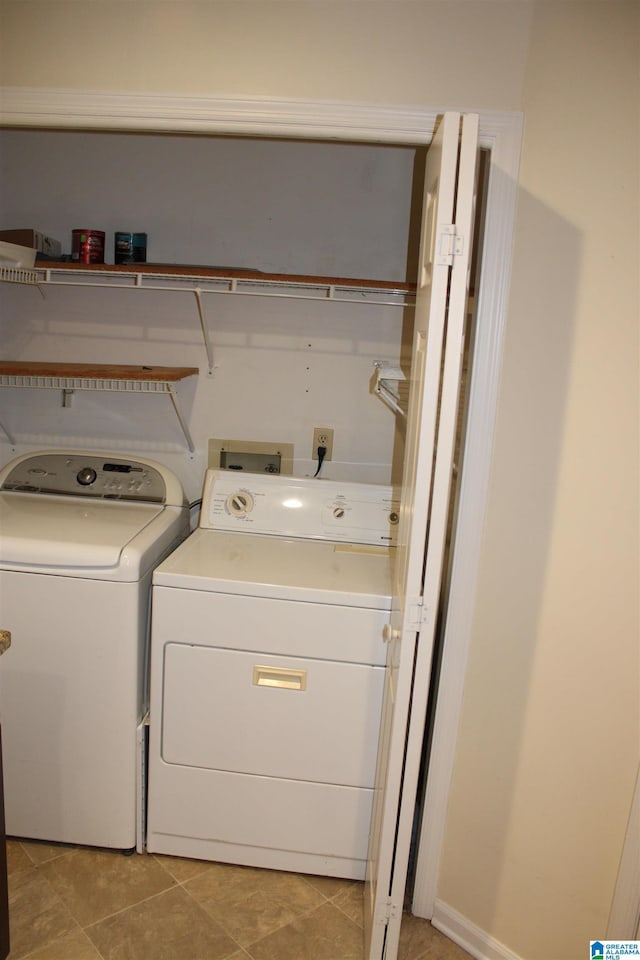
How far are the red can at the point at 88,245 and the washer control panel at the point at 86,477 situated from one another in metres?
0.65

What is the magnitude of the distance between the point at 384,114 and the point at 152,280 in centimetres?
115

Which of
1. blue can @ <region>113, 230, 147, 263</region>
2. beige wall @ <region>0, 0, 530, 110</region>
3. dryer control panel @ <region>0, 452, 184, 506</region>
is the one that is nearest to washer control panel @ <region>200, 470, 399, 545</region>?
dryer control panel @ <region>0, 452, 184, 506</region>

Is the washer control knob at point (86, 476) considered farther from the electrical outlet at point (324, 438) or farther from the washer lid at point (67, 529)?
the electrical outlet at point (324, 438)

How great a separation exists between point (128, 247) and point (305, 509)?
105cm

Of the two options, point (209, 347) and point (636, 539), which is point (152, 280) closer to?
point (209, 347)

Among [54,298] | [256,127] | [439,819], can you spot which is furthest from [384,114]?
[439,819]

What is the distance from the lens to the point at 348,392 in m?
2.36

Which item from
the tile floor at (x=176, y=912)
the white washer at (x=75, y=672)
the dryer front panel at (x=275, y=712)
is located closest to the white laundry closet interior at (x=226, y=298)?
the white washer at (x=75, y=672)

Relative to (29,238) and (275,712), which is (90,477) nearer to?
(29,238)

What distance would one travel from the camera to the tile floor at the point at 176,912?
5.36 ft

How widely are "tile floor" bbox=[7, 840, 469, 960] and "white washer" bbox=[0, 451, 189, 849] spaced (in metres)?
0.08

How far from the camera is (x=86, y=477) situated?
2273 mm

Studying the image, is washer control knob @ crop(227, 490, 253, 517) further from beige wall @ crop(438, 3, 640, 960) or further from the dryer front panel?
beige wall @ crop(438, 3, 640, 960)

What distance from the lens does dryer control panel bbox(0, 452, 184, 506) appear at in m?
2.25
